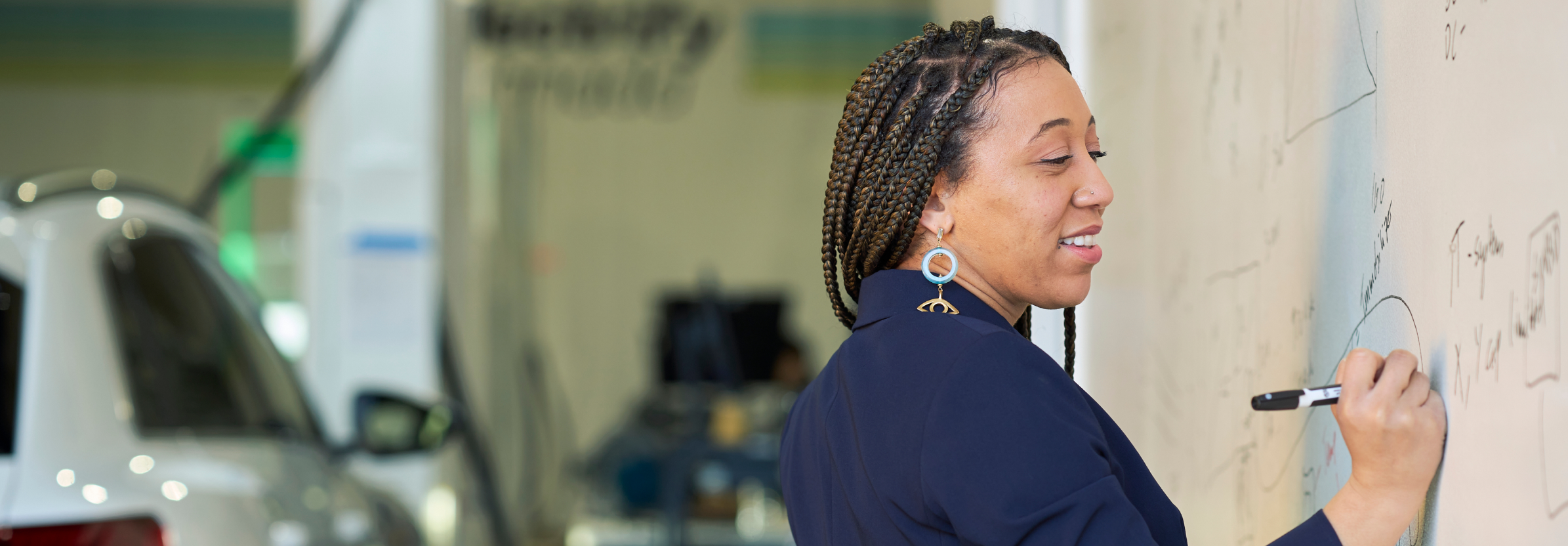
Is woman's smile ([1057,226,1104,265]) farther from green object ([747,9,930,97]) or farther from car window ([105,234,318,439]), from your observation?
green object ([747,9,930,97])

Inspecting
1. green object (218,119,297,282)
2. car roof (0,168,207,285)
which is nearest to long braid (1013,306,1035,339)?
car roof (0,168,207,285)

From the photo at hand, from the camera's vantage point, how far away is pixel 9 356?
6.05 feet

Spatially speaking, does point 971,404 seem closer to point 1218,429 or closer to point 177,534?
point 1218,429

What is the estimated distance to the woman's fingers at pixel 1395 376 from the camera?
0.85m

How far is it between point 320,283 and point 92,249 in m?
2.05

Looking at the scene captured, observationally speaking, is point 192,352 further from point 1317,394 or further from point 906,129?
point 1317,394

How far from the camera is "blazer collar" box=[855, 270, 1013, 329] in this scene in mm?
1001

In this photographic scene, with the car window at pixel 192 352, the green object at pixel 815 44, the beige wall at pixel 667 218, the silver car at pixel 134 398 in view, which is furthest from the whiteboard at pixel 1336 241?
the green object at pixel 815 44

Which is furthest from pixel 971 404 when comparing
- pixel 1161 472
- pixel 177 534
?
pixel 177 534

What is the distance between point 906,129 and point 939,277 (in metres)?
0.11

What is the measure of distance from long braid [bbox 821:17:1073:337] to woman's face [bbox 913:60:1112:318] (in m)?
0.02

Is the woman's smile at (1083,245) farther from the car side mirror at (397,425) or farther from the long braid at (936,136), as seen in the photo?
the car side mirror at (397,425)

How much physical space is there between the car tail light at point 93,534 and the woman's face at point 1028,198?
121 centimetres

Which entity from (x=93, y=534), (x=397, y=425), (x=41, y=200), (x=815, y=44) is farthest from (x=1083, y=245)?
(x=815, y=44)
